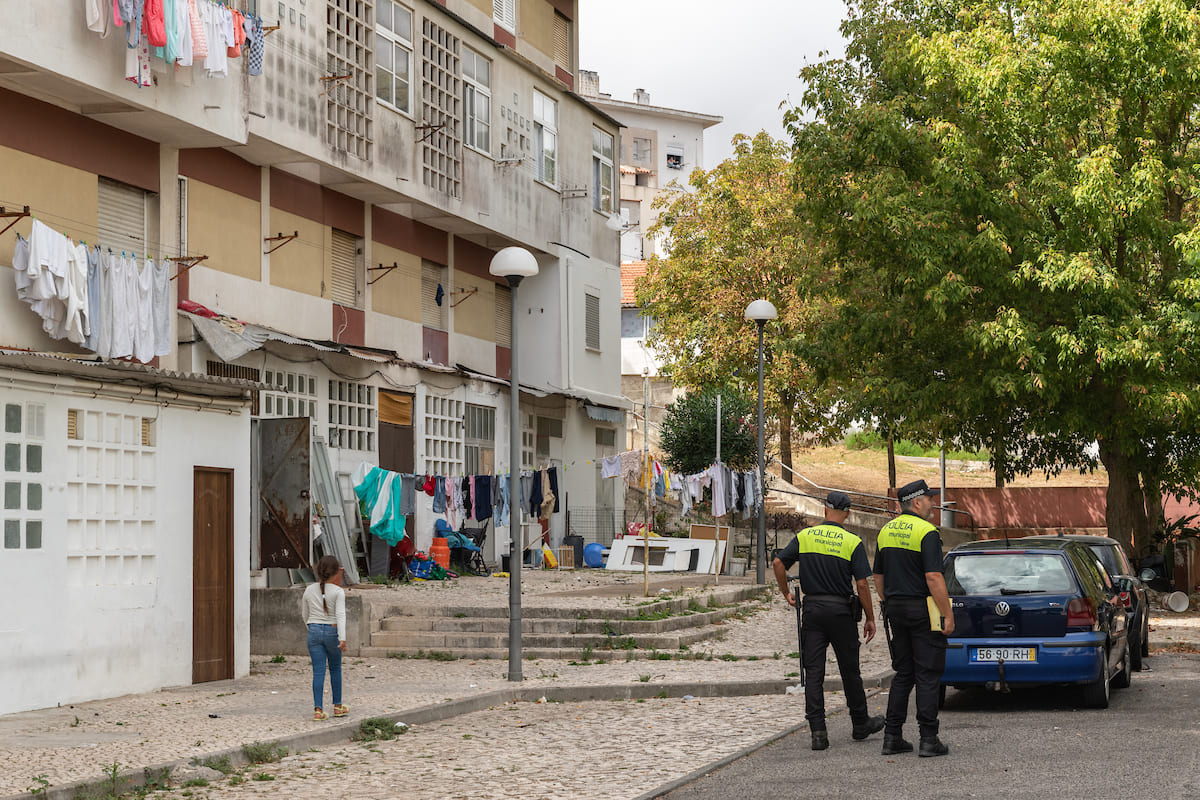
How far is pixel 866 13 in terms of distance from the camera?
25.4m

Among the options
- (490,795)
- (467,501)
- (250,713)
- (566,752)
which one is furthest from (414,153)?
(490,795)

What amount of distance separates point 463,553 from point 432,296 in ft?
16.4

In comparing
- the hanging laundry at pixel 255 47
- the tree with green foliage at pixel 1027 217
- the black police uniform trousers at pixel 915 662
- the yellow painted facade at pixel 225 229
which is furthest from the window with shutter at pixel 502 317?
the black police uniform trousers at pixel 915 662

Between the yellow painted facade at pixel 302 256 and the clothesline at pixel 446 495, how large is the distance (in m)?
3.09

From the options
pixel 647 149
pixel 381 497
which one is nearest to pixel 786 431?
pixel 381 497

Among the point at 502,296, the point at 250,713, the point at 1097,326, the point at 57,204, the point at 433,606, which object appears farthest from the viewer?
the point at 502,296

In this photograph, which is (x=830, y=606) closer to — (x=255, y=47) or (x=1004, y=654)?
(x=1004, y=654)

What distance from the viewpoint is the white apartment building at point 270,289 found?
43.2ft

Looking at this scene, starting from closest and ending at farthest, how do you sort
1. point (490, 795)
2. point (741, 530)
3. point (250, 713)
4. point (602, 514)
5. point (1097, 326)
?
point (490, 795), point (250, 713), point (1097, 326), point (602, 514), point (741, 530)

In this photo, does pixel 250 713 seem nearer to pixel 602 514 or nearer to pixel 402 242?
pixel 402 242

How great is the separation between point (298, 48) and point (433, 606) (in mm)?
8644

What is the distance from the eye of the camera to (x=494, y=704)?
13.4 m

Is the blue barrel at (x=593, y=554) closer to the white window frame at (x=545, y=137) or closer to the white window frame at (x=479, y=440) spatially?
the white window frame at (x=479, y=440)

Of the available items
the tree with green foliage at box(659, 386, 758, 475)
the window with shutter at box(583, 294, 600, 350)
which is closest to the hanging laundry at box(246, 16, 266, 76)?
the window with shutter at box(583, 294, 600, 350)
